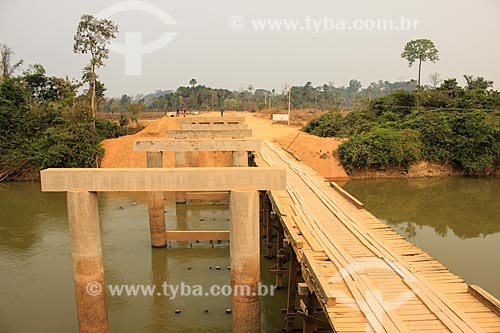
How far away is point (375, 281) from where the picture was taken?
651 cm

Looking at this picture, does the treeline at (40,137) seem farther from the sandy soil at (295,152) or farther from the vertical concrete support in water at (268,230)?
the vertical concrete support in water at (268,230)

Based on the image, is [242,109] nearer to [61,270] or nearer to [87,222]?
[61,270]

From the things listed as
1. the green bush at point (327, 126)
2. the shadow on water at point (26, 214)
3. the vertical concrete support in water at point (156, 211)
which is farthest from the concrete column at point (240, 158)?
the green bush at point (327, 126)

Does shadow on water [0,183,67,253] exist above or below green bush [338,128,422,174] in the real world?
below

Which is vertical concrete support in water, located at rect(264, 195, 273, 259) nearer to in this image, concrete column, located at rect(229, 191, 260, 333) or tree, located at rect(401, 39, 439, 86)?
concrete column, located at rect(229, 191, 260, 333)

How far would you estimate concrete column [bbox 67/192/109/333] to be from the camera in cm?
729

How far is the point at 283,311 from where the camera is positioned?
9.62 m

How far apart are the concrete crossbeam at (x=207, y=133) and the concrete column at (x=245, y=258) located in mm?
10217

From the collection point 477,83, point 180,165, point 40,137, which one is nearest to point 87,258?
point 180,165

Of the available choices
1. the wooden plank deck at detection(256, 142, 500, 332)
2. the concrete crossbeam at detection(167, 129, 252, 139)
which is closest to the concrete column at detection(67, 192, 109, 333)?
the wooden plank deck at detection(256, 142, 500, 332)

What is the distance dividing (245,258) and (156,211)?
7408 mm

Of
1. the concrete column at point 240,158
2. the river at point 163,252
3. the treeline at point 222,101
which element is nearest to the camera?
the river at point 163,252

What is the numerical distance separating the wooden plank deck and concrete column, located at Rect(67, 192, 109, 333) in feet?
12.1

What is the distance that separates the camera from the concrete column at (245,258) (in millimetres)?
7074
